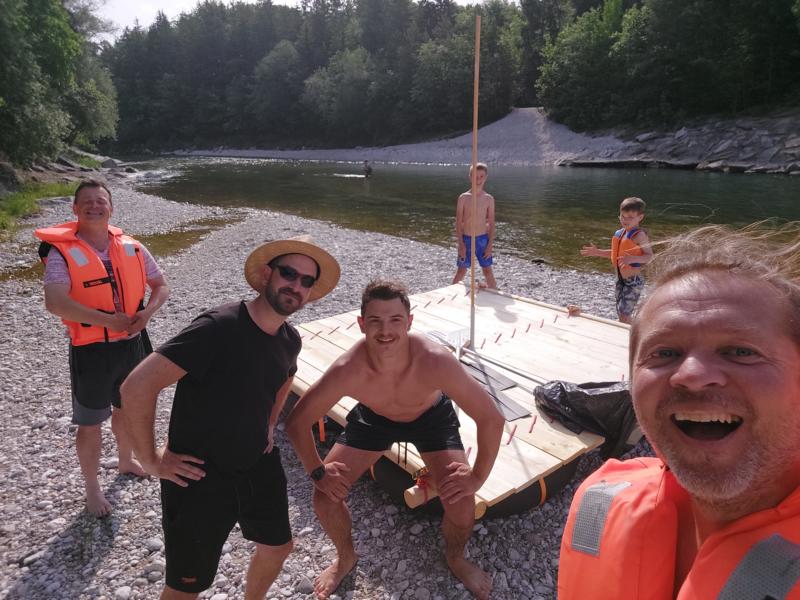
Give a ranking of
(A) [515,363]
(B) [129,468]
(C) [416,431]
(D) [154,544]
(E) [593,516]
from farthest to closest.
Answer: (A) [515,363] → (B) [129,468] → (D) [154,544] → (C) [416,431] → (E) [593,516]

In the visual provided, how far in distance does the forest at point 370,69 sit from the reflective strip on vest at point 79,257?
26611mm

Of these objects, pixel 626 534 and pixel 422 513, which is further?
pixel 422 513

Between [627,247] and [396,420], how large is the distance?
4546 millimetres

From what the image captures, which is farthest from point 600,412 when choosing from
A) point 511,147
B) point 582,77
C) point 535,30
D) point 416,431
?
point 535,30

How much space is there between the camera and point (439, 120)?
6400 centimetres

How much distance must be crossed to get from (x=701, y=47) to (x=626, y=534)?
195ft

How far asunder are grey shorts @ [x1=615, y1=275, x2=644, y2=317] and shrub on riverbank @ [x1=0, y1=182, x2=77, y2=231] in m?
17.8

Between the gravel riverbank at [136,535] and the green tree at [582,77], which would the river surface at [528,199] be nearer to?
the gravel riverbank at [136,535]

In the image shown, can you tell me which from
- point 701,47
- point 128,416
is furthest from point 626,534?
point 701,47

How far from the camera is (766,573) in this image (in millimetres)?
1002

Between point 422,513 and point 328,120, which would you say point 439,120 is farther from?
point 422,513

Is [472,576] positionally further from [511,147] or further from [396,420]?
[511,147]

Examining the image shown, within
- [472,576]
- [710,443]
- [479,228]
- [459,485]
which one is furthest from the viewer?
[479,228]

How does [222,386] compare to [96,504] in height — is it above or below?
above
